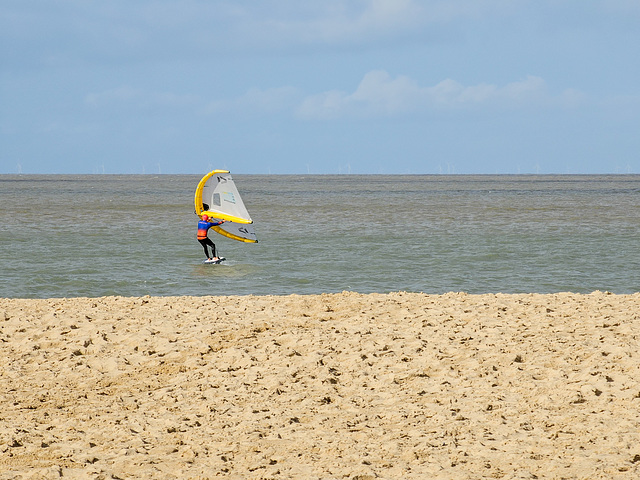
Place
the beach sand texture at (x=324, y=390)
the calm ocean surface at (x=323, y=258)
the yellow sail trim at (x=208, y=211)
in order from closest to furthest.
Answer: the beach sand texture at (x=324, y=390)
the calm ocean surface at (x=323, y=258)
the yellow sail trim at (x=208, y=211)

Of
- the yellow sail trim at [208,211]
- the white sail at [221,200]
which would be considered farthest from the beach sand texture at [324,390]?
the white sail at [221,200]

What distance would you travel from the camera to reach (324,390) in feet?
27.3

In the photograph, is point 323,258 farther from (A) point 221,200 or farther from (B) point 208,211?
(B) point 208,211

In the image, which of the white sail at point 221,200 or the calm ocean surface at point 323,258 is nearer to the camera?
the calm ocean surface at point 323,258

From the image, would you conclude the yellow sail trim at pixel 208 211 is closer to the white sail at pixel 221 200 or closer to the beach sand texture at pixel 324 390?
the white sail at pixel 221 200

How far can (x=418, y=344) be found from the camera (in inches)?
390

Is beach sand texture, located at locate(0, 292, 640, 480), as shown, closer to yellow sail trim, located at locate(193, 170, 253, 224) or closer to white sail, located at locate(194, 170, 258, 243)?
yellow sail trim, located at locate(193, 170, 253, 224)

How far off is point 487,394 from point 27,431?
4.94 metres

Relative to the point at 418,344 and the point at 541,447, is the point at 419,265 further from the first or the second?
the point at 541,447

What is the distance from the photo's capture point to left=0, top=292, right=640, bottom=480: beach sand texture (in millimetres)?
6352

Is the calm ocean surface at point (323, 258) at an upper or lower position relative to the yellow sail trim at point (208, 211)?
lower

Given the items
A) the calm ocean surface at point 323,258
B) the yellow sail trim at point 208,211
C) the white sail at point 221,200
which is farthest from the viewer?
the white sail at point 221,200

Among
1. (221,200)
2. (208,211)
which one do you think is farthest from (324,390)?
(221,200)

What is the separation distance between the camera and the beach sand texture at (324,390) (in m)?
6.35
